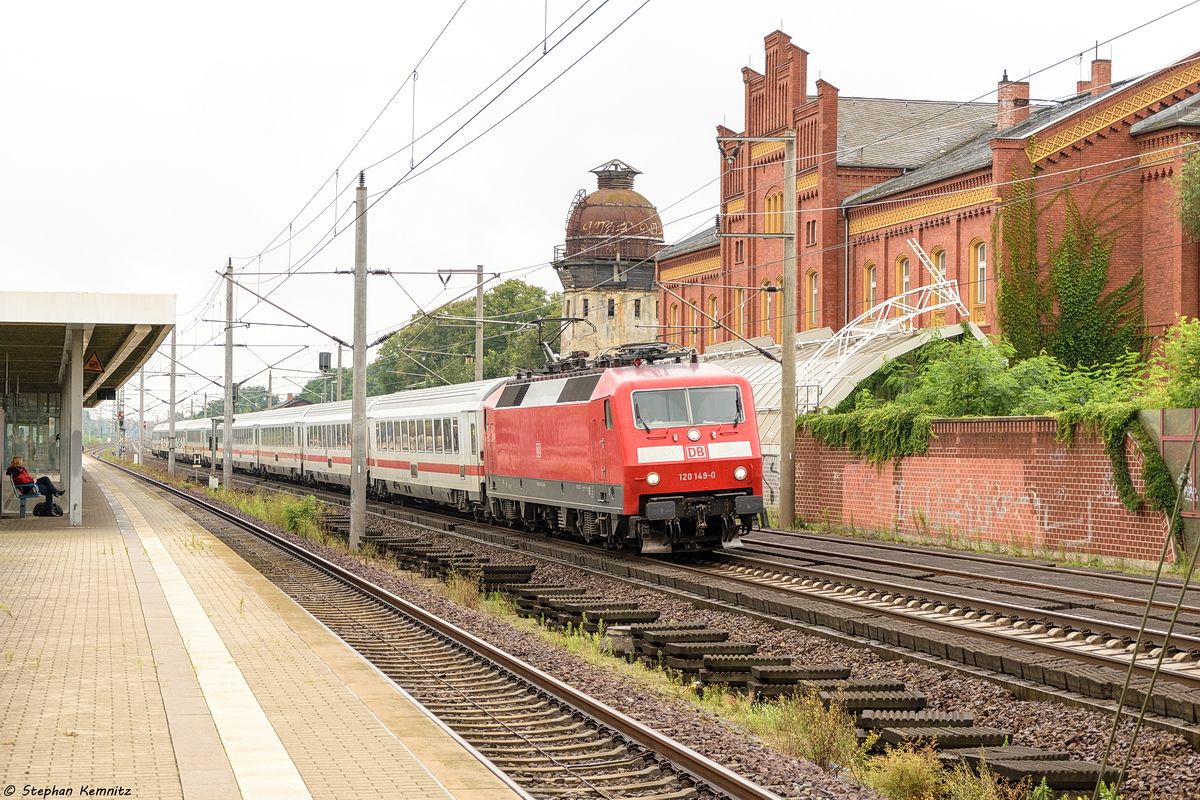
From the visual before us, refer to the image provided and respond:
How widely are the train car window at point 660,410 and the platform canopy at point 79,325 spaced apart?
10358mm

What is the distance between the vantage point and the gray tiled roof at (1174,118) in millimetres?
35156

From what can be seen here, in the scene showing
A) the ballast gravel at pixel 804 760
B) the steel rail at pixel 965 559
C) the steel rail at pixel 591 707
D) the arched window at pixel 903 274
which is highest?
the arched window at pixel 903 274

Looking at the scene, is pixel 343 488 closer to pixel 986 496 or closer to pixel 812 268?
pixel 812 268

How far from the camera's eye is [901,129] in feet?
168

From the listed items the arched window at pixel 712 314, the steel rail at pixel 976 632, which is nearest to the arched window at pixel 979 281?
the arched window at pixel 712 314

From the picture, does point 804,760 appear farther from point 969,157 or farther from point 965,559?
point 969,157

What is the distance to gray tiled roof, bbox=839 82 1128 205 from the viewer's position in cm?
3812

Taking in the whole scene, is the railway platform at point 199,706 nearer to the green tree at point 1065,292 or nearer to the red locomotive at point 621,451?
the red locomotive at point 621,451

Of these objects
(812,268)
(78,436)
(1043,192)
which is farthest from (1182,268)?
(78,436)

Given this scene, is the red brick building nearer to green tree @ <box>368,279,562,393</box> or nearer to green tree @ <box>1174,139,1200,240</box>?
green tree @ <box>1174,139,1200,240</box>

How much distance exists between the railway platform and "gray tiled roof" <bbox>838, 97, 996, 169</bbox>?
113ft

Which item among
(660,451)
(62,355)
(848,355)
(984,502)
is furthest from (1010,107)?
(62,355)

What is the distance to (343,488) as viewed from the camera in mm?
47625

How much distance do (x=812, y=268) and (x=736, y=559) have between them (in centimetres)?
2749
